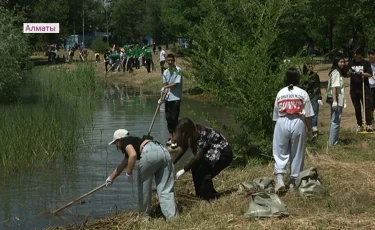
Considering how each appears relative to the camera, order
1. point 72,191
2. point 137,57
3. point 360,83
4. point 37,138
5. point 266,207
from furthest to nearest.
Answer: point 137,57 < point 360,83 < point 37,138 < point 72,191 < point 266,207

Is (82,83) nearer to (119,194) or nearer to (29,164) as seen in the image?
(29,164)

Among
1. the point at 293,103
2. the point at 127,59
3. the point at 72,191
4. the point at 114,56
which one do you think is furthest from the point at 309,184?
the point at 114,56

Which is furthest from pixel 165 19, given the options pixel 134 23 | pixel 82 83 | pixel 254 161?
pixel 134 23

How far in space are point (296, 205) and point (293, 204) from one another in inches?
2.4

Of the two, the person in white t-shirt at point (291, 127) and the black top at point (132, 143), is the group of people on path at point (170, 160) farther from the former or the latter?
the person in white t-shirt at point (291, 127)

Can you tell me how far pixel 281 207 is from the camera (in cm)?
692

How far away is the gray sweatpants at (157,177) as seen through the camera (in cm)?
740

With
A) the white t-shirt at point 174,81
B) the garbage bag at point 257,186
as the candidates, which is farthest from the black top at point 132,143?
the white t-shirt at point 174,81

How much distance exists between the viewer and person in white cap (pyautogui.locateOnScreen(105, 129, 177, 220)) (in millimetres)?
7395

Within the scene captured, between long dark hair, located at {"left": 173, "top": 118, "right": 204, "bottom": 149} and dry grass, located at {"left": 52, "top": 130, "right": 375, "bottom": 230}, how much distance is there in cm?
78

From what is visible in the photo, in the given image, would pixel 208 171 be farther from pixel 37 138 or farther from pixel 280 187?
pixel 37 138

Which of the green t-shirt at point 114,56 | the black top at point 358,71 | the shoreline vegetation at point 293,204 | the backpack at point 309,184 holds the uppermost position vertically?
the green t-shirt at point 114,56

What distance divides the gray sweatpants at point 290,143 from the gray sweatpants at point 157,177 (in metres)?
1.52

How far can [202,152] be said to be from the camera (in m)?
8.14
